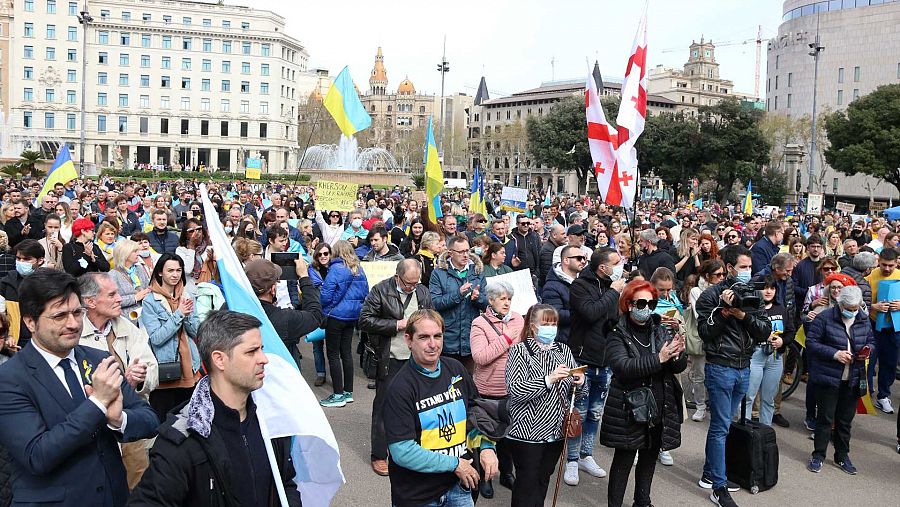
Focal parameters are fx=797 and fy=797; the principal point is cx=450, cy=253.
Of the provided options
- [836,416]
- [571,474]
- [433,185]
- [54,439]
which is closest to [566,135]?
[433,185]

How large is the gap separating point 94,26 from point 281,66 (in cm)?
2182

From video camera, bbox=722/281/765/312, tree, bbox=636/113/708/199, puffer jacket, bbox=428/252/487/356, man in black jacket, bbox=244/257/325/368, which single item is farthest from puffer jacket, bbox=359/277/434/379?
tree, bbox=636/113/708/199

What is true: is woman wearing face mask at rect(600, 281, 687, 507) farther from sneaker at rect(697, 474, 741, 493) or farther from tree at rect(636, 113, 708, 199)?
tree at rect(636, 113, 708, 199)

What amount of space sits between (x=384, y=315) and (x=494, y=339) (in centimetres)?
155

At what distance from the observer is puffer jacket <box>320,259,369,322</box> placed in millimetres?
8281

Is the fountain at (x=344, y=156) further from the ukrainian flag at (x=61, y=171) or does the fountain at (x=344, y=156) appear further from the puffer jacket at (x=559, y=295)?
the puffer jacket at (x=559, y=295)

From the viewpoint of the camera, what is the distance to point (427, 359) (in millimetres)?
4000

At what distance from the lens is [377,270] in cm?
970

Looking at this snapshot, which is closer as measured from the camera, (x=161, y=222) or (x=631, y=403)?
(x=631, y=403)

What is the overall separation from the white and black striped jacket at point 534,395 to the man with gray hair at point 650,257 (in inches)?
197

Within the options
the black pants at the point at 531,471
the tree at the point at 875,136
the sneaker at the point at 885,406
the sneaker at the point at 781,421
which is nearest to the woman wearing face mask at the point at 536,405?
the black pants at the point at 531,471

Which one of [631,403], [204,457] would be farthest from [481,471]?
[204,457]

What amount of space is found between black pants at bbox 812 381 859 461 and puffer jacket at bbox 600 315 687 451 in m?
2.27

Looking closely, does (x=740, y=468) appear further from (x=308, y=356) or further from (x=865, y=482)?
(x=308, y=356)
